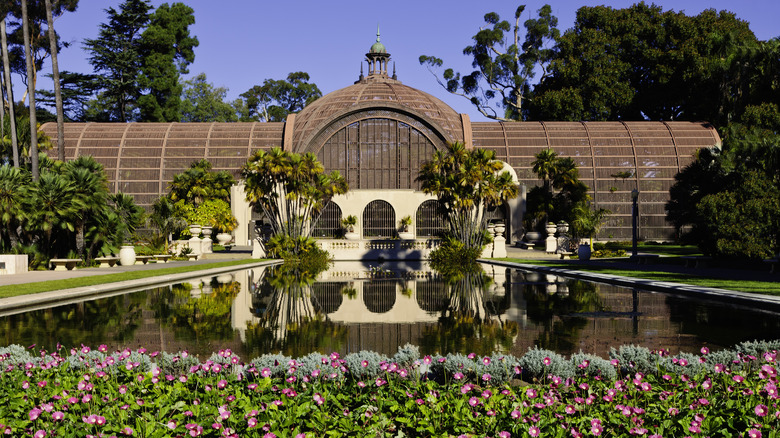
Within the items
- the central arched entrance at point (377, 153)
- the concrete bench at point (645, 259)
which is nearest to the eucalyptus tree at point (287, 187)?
the central arched entrance at point (377, 153)

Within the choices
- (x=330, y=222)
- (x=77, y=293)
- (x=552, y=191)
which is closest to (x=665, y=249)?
(x=552, y=191)

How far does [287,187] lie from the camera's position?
3734cm

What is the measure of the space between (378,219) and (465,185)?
19.8 metres

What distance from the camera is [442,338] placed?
10.5 m

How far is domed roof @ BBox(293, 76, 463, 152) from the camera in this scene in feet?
185

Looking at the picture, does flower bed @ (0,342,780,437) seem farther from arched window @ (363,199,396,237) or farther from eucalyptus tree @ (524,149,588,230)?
arched window @ (363,199,396,237)

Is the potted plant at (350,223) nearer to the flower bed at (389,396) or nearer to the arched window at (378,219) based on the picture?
the arched window at (378,219)

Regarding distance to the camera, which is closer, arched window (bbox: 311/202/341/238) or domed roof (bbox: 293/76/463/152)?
arched window (bbox: 311/202/341/238)

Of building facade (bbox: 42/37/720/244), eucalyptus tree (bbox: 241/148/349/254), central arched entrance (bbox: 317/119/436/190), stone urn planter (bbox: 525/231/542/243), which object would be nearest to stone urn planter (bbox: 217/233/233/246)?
building facade (bbox: 42/37/720/244)

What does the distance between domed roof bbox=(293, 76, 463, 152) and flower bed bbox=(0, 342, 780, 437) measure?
4974 cm

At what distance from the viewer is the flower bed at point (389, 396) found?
513 cm

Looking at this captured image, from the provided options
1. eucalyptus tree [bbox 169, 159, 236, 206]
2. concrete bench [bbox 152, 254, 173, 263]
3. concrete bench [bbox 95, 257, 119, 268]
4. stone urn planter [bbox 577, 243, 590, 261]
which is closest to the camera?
concrete bench [bbox 95, 257, 119, 268]

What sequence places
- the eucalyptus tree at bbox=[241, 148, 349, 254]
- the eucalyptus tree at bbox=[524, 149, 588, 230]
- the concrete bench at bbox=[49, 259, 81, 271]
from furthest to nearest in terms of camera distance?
the eucalyptus tree at bbox=[524, 149, 588, 230]
the eucalyptus tree at bbox=[241, 148, 349, 254]
the concrete bench at bbox=[49, 259, 81, 271]

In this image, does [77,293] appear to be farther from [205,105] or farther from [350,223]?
[205,105]
